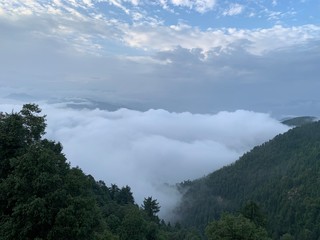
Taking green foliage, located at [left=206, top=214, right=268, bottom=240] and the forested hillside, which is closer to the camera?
the forested hillside

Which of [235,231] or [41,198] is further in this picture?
[235,231]

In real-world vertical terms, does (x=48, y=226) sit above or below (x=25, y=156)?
below

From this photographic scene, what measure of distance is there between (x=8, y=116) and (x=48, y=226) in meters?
10.9

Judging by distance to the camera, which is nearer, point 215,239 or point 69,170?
point 69,170

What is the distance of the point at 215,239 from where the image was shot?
1747 inches

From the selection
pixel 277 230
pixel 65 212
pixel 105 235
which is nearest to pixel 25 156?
pixel 65 212

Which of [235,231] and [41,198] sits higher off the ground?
[41,198]

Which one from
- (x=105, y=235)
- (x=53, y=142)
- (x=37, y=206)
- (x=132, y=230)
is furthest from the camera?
(x=132, y=230)

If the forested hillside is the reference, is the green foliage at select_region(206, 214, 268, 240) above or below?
below

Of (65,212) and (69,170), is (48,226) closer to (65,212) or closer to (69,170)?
(65,212)

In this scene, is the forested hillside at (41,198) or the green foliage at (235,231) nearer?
the forested hillside at (41,198)

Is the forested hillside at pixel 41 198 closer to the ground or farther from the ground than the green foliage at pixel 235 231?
farther from the ground

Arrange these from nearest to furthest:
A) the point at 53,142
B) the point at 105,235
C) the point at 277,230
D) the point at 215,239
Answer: the point at 53,142, the point at 105,235, the point at 215,239, the point at 277,230

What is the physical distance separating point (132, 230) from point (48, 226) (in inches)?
1494
